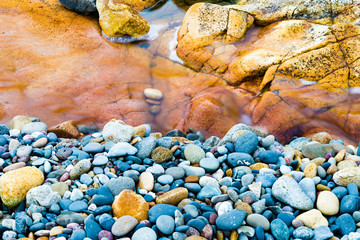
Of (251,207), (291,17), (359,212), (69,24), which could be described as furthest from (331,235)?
(69,24)

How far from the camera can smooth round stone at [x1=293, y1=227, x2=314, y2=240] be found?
7.01 feet

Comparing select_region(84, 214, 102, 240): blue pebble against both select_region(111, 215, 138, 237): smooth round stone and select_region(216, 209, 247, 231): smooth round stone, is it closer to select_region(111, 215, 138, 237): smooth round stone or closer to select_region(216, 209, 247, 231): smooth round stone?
select_region(111, 215, 138, 237): smooth round stone

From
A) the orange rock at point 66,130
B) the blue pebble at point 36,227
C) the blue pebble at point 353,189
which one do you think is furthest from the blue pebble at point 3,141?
A: the blue pebble at point 353,189

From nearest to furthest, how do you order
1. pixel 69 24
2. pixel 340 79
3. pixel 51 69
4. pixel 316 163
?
1. pixel 316 163
2. pixel 340 79
3. pixel 51 69
4. pixel 69 24

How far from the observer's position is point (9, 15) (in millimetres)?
6230

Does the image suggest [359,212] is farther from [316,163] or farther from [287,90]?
[287,90]

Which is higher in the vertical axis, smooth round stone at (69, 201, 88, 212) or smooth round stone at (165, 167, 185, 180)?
smooth round stone at (69, 201, 88, 212)

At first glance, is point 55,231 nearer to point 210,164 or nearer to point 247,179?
point 210,164

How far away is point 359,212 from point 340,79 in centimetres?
283

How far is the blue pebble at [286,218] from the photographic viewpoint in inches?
88.1

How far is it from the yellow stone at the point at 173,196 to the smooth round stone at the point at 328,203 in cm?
107

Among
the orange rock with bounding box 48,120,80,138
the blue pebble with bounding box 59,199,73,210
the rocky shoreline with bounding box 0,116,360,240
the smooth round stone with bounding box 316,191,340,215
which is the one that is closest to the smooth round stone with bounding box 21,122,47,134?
the orange rock with bounding box 48,120,80,138

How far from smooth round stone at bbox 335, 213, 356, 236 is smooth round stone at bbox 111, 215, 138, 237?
1539 millimetres

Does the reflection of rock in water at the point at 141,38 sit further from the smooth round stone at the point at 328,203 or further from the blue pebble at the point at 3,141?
the smooth round stone at the point at 328,203
